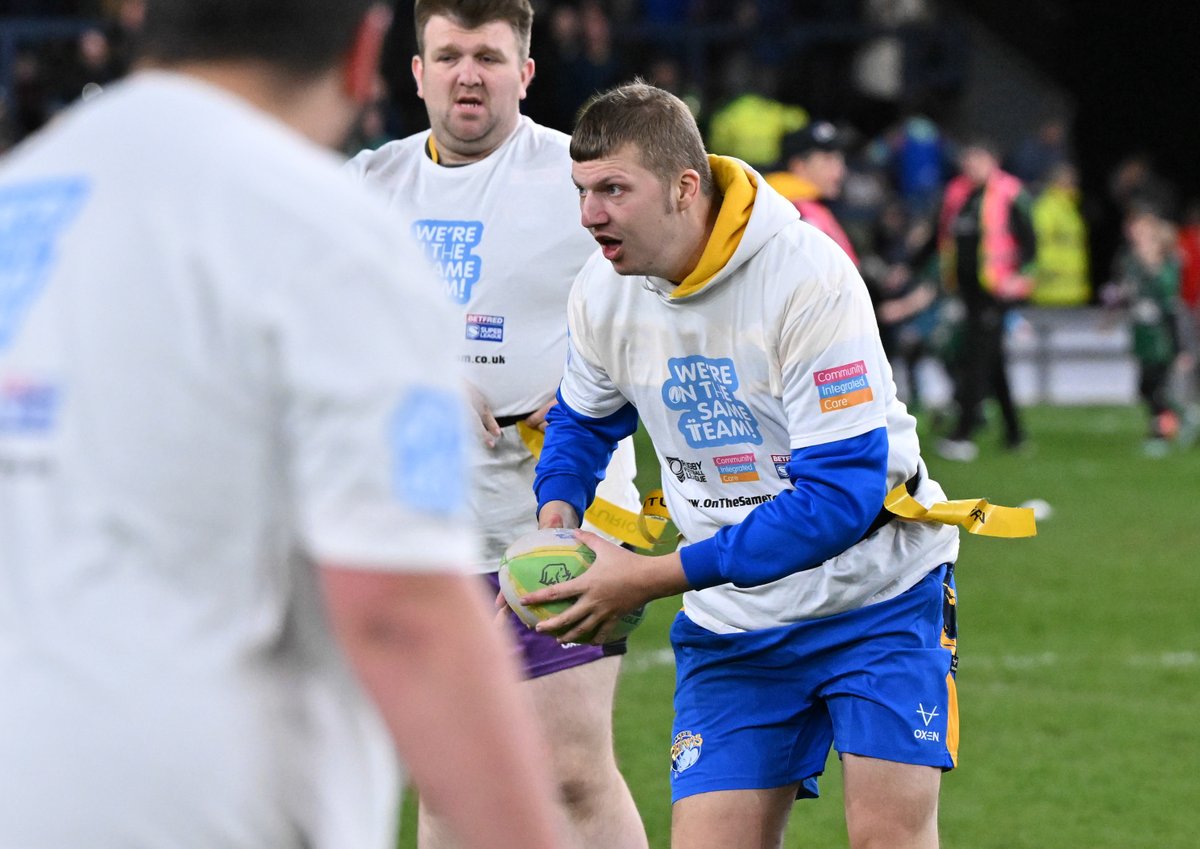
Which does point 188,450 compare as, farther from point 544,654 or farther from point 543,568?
point 544,654

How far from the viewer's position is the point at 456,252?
5.07 meters

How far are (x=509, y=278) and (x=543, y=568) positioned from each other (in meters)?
1.28

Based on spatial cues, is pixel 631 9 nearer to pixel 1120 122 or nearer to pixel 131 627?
pixel 1120 122

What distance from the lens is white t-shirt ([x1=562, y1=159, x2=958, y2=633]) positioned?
12.6 ft

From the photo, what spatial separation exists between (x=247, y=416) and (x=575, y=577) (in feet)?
7.13

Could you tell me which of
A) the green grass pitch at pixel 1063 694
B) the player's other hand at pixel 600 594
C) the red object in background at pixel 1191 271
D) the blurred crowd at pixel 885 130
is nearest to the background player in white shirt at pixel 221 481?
the player's other hand at pixel 600 594

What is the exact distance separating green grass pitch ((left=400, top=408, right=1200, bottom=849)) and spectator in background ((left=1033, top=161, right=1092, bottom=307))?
1052 centimetres

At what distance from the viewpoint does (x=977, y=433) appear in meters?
18.5

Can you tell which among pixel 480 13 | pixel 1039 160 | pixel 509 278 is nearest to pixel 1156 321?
pixel 1039 160

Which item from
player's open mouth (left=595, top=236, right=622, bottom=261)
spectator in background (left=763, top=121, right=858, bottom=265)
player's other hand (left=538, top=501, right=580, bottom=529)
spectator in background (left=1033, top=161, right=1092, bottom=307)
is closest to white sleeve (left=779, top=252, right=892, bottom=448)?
player's open mouth (left=595, top=236, right=622, bottom=261)

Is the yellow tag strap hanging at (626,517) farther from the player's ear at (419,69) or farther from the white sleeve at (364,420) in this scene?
the white sleeve at (364,420)

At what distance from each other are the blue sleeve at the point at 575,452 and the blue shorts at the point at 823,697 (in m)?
0.49

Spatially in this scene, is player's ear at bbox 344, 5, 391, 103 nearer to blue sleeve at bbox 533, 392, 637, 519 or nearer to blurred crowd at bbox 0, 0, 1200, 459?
blue sleeve at bbox 533, 392, 637, 519

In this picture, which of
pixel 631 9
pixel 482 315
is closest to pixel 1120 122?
pixel 631 9
